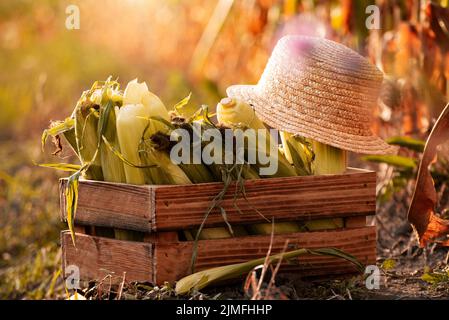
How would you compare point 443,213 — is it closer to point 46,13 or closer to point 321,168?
point 321,168

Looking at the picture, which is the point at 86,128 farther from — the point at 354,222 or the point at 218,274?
the point at 354,222

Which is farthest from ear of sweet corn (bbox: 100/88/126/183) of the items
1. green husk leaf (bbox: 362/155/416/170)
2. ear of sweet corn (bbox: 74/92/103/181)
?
green husk leaf (bbox: 362/155/416/170)

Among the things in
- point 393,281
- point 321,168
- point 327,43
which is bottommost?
point 393,281

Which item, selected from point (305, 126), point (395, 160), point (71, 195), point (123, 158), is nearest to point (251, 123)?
point (305, 126)

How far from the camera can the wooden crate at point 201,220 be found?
83.0 inches

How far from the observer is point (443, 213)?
2742mm

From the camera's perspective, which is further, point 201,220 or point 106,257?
point 106,257

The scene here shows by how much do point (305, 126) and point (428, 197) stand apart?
1.39ft

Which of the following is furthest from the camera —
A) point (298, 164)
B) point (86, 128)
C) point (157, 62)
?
point (157, 62)

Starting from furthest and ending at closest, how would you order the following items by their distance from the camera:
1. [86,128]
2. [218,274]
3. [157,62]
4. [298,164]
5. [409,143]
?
[157,62]
[409,143]
[298,164]
[86,128]
[218,274]

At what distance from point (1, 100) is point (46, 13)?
4.51ft

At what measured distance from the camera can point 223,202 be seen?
216cm

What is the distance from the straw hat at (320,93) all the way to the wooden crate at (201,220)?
0.14 meters
